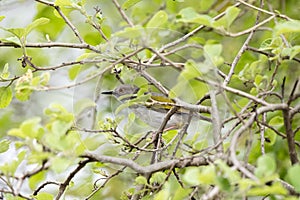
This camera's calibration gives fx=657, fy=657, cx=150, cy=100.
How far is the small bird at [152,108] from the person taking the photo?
1.05 metres

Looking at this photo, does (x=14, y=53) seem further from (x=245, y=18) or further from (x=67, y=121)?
(x=67, y=121)

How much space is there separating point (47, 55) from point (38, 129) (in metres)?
1.36

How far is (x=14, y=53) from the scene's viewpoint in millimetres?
2070

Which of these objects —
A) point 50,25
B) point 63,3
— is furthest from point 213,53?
point 50,25

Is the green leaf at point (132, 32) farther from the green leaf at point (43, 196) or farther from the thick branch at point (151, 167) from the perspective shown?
the green leaf at point (43, 196)

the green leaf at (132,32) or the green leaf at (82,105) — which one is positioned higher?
the green leaf at (132,32)

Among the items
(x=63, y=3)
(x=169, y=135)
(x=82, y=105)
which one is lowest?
(x=169, y=135)

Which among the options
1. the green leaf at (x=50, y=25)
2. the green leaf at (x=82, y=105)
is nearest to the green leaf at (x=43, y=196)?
the green leaf at (x=82, y=105)

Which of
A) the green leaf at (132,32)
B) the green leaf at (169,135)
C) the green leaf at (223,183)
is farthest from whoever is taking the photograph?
the green leaf at (169,135)

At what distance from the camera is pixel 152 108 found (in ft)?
3.52

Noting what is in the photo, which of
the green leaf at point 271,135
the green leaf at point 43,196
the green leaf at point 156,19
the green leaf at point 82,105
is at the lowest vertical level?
the green leaf at point 271,135

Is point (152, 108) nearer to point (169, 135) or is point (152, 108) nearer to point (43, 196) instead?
point (169, 135)

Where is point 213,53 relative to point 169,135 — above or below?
above

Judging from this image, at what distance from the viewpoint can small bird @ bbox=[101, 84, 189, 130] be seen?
3.43ft
